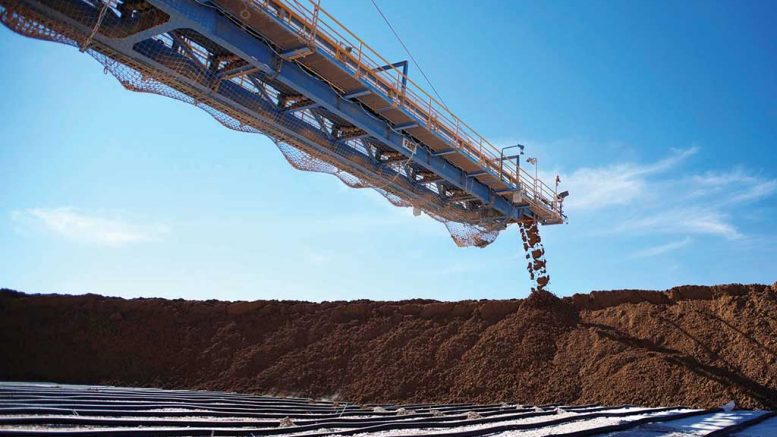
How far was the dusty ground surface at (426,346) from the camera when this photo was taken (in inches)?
605

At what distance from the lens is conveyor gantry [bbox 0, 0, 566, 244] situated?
379 inches

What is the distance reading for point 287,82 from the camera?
11734mm

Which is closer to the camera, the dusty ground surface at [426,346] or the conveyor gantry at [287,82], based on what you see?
the conveyor gantry at [287,82]

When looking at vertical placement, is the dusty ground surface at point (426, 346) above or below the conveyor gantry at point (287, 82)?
below

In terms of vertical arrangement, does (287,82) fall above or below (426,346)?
above

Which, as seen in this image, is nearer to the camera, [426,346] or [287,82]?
[287,82]

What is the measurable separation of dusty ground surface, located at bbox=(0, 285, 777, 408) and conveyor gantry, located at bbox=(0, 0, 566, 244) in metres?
4.73

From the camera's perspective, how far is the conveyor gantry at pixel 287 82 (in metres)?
9.62

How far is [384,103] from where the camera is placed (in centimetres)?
1353

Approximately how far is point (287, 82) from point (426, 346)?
10.1 meters

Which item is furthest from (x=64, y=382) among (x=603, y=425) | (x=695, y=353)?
(x=695, y=353)

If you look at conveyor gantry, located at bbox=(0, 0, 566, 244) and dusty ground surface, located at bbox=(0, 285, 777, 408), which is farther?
dusty ground surface, located at bbox=(0, 285, 777, 408)

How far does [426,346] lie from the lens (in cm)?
1822

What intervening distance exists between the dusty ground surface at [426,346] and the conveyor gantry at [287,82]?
4.73m
